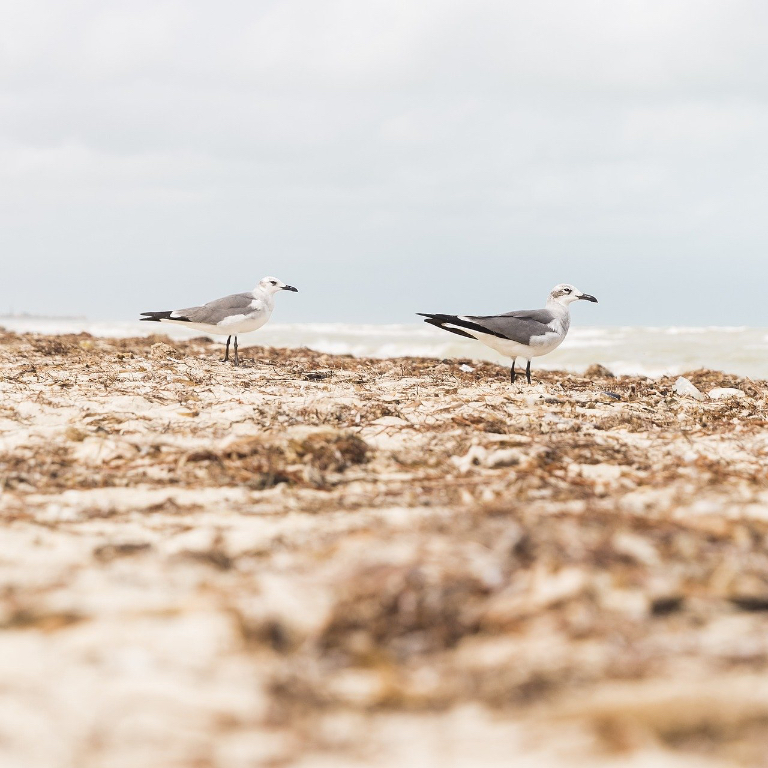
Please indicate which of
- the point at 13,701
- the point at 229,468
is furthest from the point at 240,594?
the point at 229,468

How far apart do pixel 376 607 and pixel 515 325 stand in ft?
19.5

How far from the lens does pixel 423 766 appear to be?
1394 millimetres

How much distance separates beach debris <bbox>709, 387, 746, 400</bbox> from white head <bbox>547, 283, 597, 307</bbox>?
5.19ft

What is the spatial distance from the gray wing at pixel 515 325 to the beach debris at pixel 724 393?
1.52 m

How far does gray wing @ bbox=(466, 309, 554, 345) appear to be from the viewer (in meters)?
7.61

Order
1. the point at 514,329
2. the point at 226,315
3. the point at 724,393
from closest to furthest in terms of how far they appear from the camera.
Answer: the point at 724,393 < the point at 514,329 < the point at 226,315

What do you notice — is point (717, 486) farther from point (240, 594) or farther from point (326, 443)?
point (240, 594)

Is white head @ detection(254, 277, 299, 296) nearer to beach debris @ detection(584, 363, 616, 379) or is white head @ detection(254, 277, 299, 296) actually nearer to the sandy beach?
beach debris @ detection(584, 363, 616, 379)

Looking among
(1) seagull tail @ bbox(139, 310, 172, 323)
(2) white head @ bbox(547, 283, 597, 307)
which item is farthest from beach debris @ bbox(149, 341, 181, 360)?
(2) white head @ bbox(547, 283, 597, 307)

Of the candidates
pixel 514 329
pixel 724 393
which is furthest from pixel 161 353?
pixel 724 393

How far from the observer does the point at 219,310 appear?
9.30 meters

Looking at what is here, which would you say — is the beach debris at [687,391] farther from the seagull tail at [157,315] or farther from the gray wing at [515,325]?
the seagull tail at [157,315]

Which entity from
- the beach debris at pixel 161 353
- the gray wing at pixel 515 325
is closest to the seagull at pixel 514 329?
the gray wing at pixel 515 325

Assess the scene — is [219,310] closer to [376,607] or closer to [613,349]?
[376,607]
